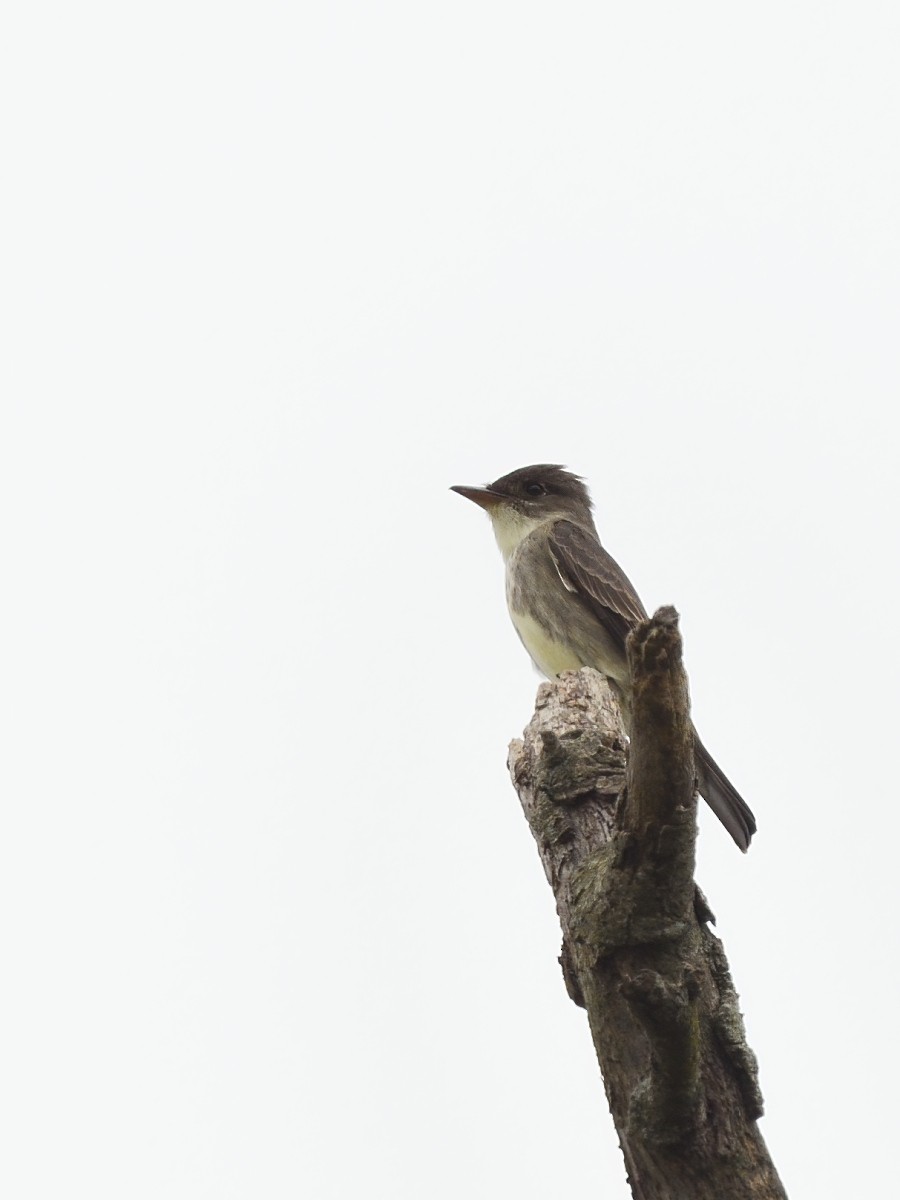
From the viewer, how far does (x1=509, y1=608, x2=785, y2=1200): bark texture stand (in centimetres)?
402

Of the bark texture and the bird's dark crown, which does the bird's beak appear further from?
the bark texture

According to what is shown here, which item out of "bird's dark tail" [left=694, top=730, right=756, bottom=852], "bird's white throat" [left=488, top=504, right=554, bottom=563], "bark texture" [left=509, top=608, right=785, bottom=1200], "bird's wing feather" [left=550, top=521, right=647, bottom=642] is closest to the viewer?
"bark texture" [left=509, top=608, right=785, bottom=1200]

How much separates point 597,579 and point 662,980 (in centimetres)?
610

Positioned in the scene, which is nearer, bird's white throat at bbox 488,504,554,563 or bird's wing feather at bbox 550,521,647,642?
bird's wing feather at bbox 550,521,647,642

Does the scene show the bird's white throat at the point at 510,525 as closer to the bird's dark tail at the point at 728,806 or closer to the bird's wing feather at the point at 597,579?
the bird's wing feather at the point at 597,579

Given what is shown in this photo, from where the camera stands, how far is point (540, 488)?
11531 millimetres

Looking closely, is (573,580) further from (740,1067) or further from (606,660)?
(740,1067)

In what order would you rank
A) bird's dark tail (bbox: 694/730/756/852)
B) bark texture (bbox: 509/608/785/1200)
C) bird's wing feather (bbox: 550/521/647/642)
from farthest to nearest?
bird's wing feather (bbox: 550/521/647/642) < bird's dark tail (bbox: 694/730/756/852) < bark texture (bbox: 509/608/785/1200)

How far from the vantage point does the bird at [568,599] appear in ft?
28.3

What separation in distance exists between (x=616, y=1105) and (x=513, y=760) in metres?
2.01

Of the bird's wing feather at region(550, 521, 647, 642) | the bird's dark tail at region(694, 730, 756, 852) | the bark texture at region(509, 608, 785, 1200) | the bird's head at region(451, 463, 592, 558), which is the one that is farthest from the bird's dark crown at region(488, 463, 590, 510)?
the bark texture at region(509, 608, 785, 1200)

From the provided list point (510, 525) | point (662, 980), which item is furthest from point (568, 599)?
point (662, 980)

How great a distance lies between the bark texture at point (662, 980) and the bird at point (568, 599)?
385 cm

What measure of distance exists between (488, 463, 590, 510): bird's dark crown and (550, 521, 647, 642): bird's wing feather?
713 mm
